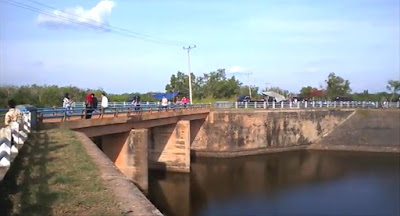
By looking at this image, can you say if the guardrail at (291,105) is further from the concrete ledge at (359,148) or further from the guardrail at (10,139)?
the guardrail at (10,139)

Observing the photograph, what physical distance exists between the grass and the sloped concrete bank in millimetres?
32327

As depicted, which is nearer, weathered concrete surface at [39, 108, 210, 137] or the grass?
the grass

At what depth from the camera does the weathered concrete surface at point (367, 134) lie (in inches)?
1875

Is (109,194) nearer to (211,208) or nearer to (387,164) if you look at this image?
(211,208)

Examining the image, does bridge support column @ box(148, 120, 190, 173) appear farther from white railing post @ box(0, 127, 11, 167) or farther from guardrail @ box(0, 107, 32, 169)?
white railing post @ box(0, 127, 11, 167)

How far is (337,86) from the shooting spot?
9712cm

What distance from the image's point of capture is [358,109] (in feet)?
173

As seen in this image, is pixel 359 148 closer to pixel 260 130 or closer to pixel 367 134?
pixel 367 134

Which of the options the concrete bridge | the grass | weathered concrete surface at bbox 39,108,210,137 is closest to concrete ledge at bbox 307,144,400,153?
the concrete bridge

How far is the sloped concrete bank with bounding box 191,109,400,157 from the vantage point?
45.0 meters

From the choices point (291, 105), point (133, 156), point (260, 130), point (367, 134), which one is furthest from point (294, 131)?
point (133, 156)

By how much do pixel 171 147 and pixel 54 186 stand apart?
27.6m

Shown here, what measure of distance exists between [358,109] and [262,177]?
81.9ft

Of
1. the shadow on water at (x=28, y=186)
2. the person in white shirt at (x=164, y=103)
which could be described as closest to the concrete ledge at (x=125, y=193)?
the shadow on water at (x=28, y=186)
